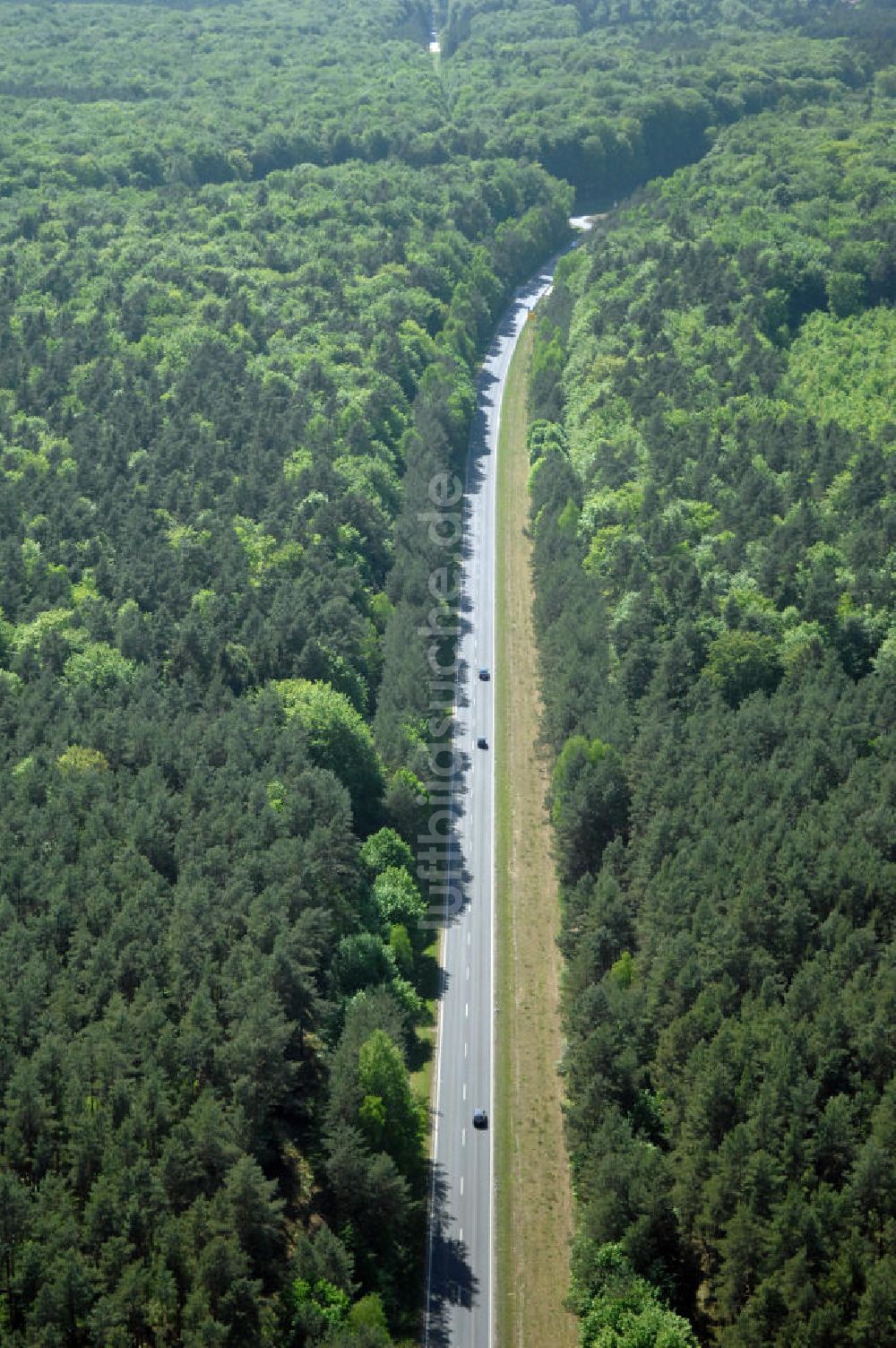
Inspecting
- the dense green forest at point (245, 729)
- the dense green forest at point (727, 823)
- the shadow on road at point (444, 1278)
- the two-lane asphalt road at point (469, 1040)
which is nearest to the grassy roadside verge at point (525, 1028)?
the two-lane asphalt road at point (469, 1040)

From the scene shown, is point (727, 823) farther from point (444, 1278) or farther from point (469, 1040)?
point (444, 1278)

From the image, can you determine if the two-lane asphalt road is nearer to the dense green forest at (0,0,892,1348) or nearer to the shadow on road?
the shadow on road

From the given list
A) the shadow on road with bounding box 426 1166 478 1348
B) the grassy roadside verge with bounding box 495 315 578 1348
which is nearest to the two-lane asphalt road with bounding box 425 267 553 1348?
the shadow on road with bounding box 426 1166 478 1348

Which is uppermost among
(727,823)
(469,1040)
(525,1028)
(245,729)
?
(245,729)

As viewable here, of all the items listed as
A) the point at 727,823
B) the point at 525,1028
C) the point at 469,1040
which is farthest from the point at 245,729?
the point at 727,823

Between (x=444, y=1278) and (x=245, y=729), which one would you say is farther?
(x=245, y=729)

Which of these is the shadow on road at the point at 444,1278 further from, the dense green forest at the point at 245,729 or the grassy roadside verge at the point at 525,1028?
the grassy roadside verge at the point at 525,1028
